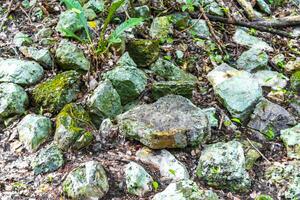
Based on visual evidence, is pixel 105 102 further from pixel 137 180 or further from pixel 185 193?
pixel 185 193

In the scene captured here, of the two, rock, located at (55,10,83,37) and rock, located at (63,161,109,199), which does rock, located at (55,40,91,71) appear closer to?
rock, located at (55,10,83,37)

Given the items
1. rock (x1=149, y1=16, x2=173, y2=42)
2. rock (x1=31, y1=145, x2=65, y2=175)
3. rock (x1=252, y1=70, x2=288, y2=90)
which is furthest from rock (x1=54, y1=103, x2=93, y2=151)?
rock (x1=252, y1=70, x2=288, y2=90)

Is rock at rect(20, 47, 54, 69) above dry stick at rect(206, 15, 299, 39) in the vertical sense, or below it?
above

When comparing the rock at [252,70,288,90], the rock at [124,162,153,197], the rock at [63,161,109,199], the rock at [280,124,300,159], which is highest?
the rock at [63,161,109,199]

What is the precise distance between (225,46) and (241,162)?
185cm

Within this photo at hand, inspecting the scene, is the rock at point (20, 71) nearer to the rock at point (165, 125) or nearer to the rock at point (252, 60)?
the rock at point (165, 125)

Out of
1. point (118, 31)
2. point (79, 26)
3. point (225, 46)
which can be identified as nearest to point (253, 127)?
point (225, 46)

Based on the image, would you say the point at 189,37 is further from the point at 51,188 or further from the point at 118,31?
the point at 51,188

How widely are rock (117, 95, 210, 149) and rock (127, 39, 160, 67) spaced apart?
2.37 ft

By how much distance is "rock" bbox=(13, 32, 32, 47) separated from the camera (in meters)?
3.71

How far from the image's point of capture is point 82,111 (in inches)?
121

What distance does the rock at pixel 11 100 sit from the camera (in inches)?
123

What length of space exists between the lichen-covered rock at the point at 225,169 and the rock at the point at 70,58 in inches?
57.4

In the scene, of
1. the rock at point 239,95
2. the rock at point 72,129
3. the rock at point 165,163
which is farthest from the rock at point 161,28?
the rock at point 165,163
